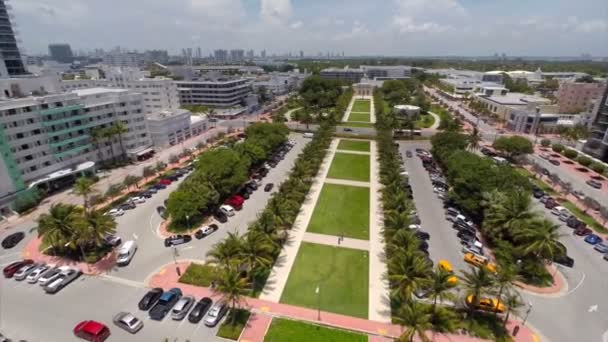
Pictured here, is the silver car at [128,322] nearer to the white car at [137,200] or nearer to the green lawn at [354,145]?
the white car at [137,200]

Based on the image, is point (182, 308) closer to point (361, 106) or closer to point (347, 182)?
point (347, 182)

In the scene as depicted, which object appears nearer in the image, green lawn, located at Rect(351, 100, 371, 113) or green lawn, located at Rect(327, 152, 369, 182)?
green lawn, located at Rect(327, 152, 369, 182)

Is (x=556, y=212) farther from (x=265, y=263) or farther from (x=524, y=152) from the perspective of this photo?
(x=265, y=263)

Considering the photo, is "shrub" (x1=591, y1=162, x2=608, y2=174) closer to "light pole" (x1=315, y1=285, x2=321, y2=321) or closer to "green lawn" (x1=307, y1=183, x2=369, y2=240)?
"green lawn" (x1=307, y1=183, x2=369, y2=240)

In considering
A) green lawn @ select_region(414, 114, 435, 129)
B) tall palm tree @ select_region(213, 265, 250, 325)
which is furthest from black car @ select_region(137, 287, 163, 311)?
green lawn @ select_region(414, 114, 435, 129)

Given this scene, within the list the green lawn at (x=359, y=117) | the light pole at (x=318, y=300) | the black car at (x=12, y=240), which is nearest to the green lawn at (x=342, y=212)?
the light pole at (x=318, y=300)

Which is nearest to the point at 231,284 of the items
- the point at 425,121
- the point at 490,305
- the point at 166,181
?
the point at 490,305
